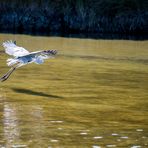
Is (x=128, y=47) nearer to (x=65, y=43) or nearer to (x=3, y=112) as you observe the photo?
(x=65, y=43)

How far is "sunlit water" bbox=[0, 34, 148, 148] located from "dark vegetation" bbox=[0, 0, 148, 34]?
12.7m

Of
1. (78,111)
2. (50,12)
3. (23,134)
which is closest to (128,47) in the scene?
(50,12)

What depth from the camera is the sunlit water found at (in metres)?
8.47

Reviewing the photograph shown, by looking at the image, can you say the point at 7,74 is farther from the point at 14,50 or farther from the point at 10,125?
the point at 10,125

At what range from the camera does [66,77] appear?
1511 cm

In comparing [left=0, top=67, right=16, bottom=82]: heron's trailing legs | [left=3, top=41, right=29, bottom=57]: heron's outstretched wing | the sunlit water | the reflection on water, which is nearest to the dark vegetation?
the sunlit water

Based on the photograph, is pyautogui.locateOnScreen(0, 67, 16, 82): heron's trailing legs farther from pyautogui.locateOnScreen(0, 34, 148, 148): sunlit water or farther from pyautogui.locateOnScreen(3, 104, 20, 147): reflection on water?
pyautogui.locateOnScreen(3, 104, 20, 147): reflection on water

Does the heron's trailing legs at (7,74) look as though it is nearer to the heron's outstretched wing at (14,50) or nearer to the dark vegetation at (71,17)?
the heron's outstretched wing at (14,50)

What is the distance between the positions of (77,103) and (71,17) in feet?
74.2

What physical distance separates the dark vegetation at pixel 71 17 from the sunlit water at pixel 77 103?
12658 mm

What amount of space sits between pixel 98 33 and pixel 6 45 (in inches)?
728

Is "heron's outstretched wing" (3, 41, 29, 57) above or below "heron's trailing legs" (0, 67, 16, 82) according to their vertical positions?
above

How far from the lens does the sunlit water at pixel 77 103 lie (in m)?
8.47

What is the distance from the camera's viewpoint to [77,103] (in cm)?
1151
